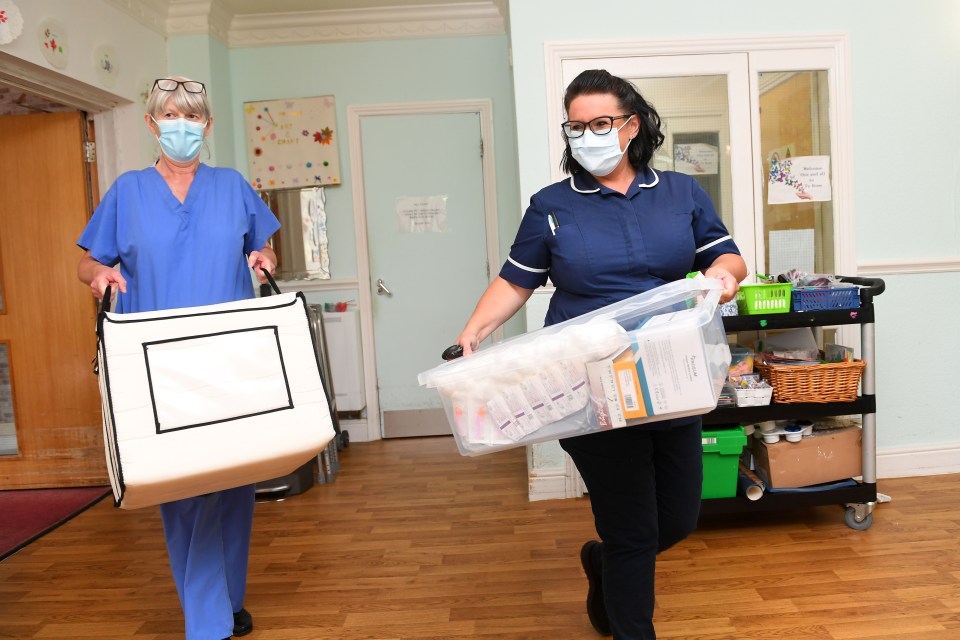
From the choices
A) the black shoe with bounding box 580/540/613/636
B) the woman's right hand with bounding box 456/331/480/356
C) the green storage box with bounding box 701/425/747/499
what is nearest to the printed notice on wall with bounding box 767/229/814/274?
the green storage box with bounding box 701/425/747/499

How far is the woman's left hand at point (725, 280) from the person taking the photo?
62.0 inches

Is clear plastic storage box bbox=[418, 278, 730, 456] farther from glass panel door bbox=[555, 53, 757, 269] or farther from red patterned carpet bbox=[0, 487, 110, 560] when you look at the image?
red patterned carpet bbox=[0, 487, 110, 560]

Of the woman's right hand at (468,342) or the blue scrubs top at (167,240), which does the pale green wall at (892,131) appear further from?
the woman's right hand at (468,342)

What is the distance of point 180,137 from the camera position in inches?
75.2

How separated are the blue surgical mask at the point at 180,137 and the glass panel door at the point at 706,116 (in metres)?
Result: 1.65

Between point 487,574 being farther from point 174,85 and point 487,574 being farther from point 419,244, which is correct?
point 419,244

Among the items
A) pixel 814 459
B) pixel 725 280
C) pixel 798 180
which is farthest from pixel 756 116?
pixel 725 280

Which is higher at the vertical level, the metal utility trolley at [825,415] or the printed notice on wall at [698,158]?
the printed notice on wall at [698,158]

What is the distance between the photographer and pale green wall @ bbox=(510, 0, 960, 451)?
3.10m

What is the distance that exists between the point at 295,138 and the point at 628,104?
313cm

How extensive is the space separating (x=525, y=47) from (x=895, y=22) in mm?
1491

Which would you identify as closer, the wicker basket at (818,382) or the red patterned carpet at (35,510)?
the wicker basket at (818,382)

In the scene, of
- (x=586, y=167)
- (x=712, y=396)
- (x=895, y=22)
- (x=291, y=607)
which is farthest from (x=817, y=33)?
(x=291, y=607)

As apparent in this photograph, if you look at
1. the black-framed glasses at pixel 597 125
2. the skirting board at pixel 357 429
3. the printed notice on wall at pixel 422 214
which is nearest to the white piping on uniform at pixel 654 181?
the black-framed glasses at pixel 597 125
